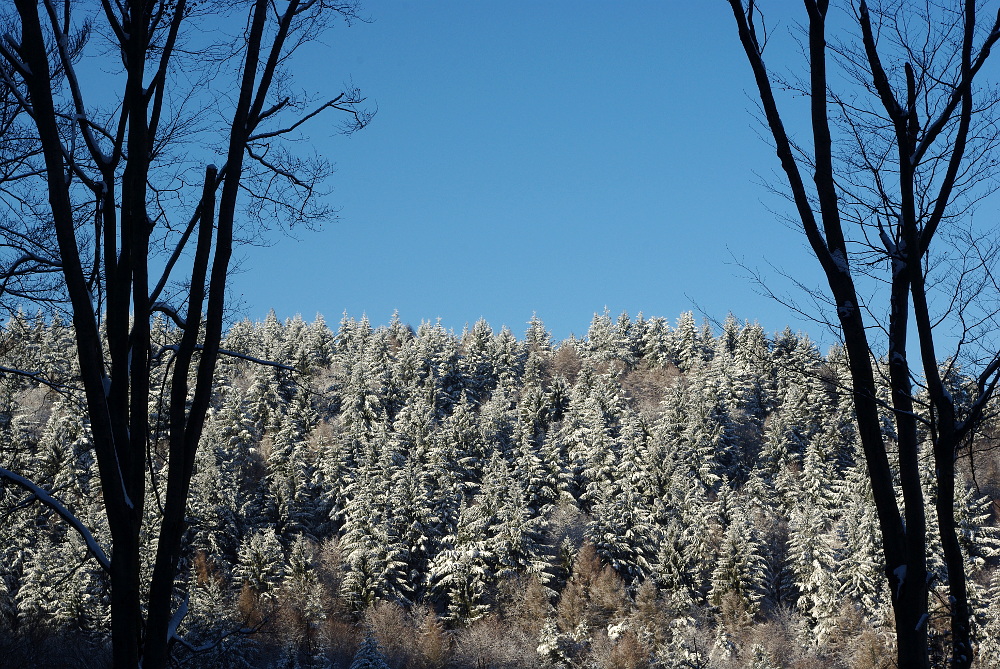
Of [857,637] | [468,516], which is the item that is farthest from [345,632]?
[857,637]

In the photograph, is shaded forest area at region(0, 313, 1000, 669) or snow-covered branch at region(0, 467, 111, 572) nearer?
snow-covered branch at region(0, 467, 111, 572)

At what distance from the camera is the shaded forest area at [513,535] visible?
4319 centimetres

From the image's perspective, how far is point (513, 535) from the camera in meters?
54.9

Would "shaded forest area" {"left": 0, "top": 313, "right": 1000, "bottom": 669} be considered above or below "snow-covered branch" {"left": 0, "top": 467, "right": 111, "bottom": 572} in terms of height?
above

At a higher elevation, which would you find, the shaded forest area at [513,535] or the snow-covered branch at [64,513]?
the shaded forest area at [513,535]

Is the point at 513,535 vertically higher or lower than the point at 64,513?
higher

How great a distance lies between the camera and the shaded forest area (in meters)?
43.2

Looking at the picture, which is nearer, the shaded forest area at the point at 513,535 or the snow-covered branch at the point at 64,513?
the snow-covered branch at the point at 64,513

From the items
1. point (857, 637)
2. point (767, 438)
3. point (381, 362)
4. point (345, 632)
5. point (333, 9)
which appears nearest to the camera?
point (333, 9)

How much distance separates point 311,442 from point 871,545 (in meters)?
46.4

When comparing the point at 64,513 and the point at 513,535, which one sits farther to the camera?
the point at 513,535

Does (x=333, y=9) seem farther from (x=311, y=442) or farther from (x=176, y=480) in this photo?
(x=311, y=442)

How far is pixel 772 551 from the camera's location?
6122 centimetres

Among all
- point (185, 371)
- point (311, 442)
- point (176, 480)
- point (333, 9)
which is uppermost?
point (311, 442)
